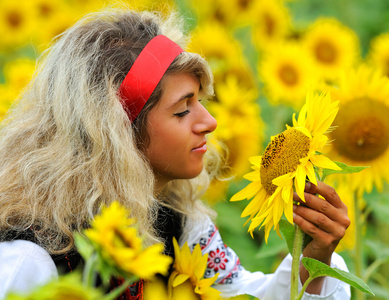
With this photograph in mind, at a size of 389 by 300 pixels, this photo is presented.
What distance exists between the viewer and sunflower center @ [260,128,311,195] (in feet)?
2.91

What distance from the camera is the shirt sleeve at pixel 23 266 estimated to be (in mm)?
900

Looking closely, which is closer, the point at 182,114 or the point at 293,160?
the point at 293,160

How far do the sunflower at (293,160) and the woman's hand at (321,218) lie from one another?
37 mm

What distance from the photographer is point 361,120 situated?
133cm

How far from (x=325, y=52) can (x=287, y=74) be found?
0.96 ft

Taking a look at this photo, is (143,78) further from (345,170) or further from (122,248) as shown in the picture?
(122,248)

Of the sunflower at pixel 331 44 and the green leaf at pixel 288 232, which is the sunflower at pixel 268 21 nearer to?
the sunflower at pixel 331 44

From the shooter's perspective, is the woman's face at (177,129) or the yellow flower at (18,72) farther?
the yellow flower at (18,72)

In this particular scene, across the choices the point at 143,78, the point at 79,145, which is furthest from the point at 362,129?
the point at 79,145

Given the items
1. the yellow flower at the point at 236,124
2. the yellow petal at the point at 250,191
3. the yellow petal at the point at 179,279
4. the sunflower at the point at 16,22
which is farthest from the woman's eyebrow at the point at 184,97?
the sunflower at the point at 16,22

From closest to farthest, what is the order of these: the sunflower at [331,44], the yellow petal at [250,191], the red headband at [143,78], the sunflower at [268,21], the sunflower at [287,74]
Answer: the yellow petal at [250,191] < the red headband at [143,78] < the sunflower at [287,74] < the sunflower at [331,44] < the sunflower at [268,21]

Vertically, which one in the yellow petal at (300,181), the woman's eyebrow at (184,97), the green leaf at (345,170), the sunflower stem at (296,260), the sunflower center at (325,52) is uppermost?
the woman's eyebrow at (184,97)

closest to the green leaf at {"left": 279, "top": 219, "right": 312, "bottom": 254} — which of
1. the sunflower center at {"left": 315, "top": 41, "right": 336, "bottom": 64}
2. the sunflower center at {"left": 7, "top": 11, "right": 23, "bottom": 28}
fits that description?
the sunflower center at {"left": 315, "top": 41, "right": 336, "bottom": 64}

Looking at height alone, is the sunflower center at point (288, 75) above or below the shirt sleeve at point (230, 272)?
above
